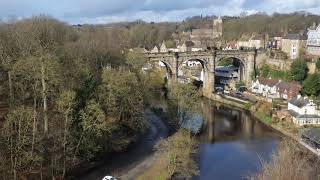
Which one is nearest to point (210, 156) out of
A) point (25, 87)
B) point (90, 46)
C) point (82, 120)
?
point (82, 120)

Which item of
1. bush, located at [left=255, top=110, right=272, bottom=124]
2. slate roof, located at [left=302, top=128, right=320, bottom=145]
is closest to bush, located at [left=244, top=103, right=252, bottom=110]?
bush, located at [left=255, top=110, right=272, bottom=124]

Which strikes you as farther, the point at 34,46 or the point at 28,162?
the point at 34,46

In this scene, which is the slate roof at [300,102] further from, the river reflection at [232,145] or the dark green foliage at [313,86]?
the river reflection at [232,145]

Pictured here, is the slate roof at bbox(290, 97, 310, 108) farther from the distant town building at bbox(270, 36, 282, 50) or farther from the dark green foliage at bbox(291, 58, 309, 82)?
the distant town building at bbox(270, 36, 282, 50)

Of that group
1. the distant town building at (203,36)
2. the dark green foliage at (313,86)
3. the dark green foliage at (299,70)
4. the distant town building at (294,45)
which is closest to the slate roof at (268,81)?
the dark green foliage at (299,70)

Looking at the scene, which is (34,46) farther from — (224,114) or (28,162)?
(224,114)

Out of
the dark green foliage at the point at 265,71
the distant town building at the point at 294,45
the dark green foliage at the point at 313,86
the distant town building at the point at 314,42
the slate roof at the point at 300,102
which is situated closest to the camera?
the slate roof at the point at 300,102

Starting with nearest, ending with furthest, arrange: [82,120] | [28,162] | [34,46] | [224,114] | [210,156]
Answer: [28,162], [82,120], [210,156], [34,46], [224,114]
